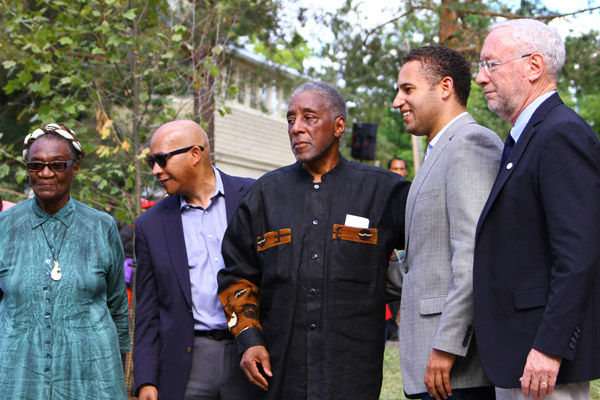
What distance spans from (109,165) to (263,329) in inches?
186

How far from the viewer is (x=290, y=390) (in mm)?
3945

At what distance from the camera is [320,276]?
3.99m

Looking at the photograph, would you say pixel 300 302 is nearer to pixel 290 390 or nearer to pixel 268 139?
pixel 290 390

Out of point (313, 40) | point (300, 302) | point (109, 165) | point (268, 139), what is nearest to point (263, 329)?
point (300, 302)

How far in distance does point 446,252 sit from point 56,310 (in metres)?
2.12

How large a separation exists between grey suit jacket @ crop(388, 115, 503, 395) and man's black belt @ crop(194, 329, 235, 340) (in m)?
1.09

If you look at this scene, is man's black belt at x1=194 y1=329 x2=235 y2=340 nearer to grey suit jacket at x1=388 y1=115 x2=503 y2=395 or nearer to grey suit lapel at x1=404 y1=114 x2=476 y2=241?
grey suit jacket at x1=388 y1=115 x2=503 y2=395

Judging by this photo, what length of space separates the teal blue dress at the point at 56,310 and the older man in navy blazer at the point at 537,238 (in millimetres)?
2178

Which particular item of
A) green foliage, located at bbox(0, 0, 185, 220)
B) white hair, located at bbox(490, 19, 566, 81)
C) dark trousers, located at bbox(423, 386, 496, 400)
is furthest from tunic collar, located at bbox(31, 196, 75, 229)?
green foliage, located at bbox(0, 0, 185, 220)

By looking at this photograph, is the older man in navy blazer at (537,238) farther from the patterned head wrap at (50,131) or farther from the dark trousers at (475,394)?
the patterned head wrap at (50,131)

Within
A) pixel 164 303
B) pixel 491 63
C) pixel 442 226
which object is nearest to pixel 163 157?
pixel 164 303

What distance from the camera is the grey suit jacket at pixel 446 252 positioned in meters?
3.36

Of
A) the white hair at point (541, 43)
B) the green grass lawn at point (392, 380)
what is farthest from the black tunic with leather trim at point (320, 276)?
the green grass lawn at point (392, 380)

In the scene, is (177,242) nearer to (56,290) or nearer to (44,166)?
(56,290)
